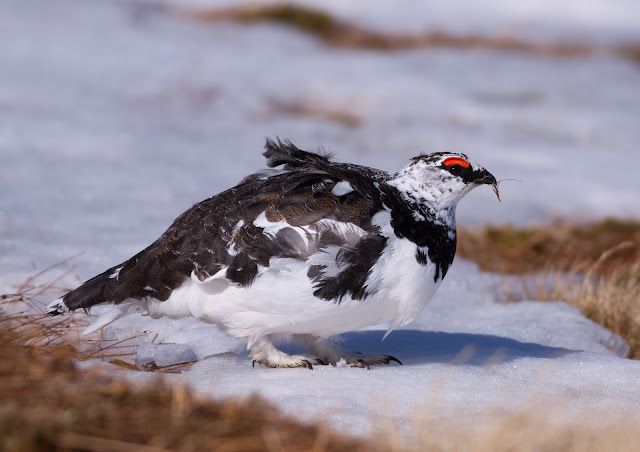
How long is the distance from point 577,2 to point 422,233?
49.8 feet

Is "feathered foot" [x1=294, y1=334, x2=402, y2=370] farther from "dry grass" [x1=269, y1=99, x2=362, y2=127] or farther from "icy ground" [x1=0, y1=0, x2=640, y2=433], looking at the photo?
"dry grass" [x1=269, y1=99, x2=362, y2=127]

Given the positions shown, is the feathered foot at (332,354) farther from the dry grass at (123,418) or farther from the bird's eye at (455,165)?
the dry grass at (123,418)

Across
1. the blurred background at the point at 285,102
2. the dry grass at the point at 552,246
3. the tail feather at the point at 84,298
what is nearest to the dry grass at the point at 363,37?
the blurred background at the point at 285,102

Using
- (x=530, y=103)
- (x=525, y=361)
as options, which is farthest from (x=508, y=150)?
(x=525, y=361)

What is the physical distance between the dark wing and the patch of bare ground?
8.48 ft

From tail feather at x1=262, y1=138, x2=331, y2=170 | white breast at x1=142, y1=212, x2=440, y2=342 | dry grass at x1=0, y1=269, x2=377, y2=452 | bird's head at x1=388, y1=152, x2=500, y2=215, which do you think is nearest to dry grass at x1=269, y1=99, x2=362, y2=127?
tail feather at x1=262, y1=138, x2=331, y2=170

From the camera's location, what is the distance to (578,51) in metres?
15.4

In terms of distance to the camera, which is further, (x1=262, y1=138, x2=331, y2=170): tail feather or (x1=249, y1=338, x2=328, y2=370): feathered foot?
(x1=262, y1=138, x2=331, y2=170): tail feather

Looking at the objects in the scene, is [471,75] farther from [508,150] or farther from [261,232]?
[261,232]

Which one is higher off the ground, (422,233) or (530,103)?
(530,103)

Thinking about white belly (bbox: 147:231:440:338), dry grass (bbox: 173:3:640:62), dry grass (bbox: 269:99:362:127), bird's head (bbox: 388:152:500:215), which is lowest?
white belly (bbox: 147:231:440:338)

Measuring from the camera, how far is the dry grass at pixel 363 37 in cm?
1450

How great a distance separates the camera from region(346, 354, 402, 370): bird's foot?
403 centimetres

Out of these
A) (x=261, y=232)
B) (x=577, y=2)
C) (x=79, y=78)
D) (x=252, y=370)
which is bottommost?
(x=252, y=370)
